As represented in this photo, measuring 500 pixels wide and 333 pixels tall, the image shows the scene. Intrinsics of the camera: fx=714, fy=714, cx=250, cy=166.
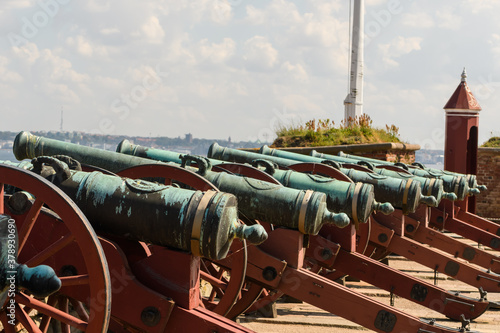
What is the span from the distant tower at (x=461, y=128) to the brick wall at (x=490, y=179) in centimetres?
113

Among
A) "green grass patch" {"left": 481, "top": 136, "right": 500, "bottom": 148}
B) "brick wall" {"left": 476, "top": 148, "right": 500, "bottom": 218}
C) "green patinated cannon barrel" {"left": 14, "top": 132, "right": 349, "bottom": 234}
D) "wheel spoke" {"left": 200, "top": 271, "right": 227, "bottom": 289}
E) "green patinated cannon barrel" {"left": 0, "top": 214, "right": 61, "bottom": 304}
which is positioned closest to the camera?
"green patinated cannon barrel" {"left": 0, "top": 214, "right": 61, "bottom": 304}

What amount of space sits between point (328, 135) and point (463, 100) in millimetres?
3045

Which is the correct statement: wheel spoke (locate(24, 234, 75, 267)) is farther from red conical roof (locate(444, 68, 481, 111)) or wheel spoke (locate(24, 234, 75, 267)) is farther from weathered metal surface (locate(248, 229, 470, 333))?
red conical roof (locate(444, 68, 481, 111))

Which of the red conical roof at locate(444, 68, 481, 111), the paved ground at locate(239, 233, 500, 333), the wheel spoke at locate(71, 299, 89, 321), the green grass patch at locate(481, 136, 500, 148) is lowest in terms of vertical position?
the paved ground at locate(239, 233, 500, 333)

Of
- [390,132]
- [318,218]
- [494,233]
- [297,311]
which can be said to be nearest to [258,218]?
[318,218]

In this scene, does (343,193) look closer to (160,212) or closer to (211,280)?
(211,280)

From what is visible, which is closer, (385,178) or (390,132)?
(385,178)

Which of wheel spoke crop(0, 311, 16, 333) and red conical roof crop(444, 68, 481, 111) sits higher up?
red conical roof crop(444, 68, 481, 111)

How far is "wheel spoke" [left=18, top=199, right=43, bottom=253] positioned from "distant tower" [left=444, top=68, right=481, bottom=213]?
530 inches

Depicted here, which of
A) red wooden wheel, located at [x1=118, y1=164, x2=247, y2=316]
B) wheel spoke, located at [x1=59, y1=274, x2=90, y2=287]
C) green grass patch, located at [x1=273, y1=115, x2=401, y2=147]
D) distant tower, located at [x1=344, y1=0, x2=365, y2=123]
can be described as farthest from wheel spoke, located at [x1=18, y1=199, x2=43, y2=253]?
distant tower, located at [x1=344, y1=0, x2=365, y2=123]

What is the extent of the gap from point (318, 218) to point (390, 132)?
13.0 meters

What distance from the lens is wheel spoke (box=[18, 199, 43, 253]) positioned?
315 centimetres

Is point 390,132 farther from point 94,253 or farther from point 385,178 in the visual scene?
point 94,253

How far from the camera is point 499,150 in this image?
1680cm
